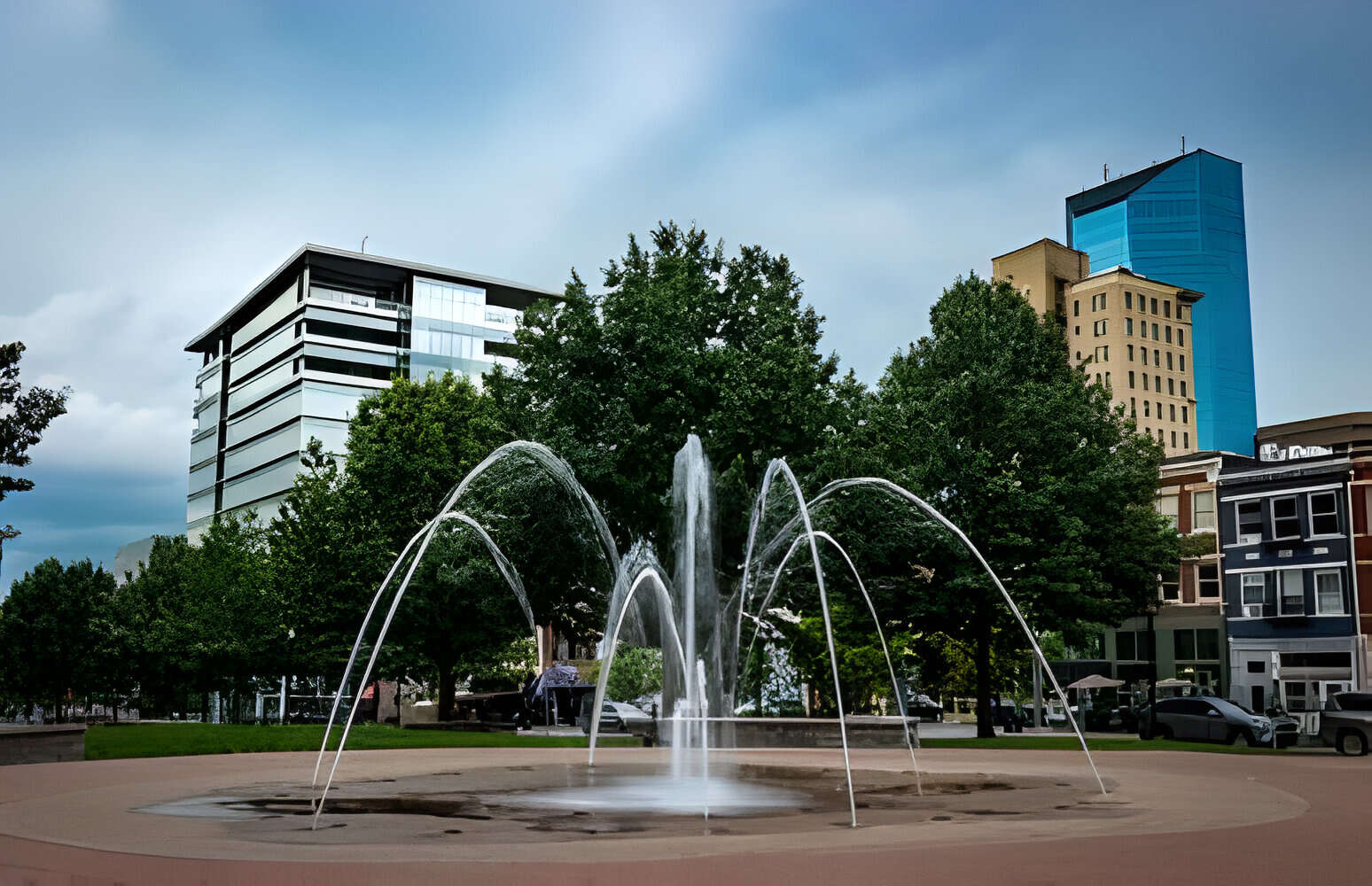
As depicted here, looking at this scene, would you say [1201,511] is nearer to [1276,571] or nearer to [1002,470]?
[1276,571]

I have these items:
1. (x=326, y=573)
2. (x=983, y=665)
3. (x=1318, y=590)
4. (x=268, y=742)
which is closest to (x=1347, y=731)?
(x=983, y=665)

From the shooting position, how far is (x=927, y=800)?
1622cm

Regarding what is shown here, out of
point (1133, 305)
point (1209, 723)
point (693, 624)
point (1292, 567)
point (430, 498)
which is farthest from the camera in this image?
point (1133, 305)

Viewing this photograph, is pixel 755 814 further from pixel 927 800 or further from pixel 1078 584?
pixel 1078 584

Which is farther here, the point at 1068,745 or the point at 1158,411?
the point at 1158,411

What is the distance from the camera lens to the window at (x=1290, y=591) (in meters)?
62.0

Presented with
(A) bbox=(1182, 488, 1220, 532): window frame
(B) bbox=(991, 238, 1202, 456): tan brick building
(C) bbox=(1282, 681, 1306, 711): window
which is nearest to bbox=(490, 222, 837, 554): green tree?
(C) bbox=(1282, 681, 1306, 711): window

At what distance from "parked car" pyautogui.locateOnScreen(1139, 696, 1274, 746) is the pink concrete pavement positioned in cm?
2376

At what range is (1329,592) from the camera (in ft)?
200

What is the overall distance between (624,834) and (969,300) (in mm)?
33343

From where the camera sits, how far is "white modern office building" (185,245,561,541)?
112000 mm

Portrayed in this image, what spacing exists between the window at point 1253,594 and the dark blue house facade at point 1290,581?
0.05 meters

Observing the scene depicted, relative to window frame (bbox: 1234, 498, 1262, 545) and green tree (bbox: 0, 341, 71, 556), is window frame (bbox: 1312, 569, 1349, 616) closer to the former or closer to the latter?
window frame (bbox: 1234, 498, 1262, 545)

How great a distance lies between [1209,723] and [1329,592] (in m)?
27.6
